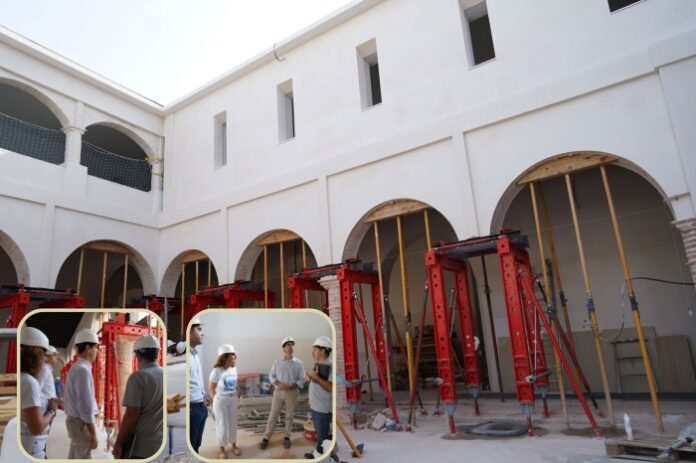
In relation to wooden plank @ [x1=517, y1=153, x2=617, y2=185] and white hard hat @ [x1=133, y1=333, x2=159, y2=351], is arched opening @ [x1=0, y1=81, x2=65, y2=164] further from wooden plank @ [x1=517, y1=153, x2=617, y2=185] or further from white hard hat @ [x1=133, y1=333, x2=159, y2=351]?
white hard hat @ [x1=133, y1=333, x2=159, y2=351]

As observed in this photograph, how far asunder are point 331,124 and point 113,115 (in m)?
6.89

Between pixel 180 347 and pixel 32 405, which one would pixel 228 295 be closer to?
pixel 32 405

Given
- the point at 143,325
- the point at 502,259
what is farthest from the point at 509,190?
the point at 143,325

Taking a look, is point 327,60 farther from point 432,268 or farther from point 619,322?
point 619,322

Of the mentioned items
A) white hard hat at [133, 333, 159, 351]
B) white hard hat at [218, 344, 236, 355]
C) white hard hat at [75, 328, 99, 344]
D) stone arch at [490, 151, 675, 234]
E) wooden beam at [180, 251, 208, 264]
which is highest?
wooden beam at [180, 251, 208, 264]

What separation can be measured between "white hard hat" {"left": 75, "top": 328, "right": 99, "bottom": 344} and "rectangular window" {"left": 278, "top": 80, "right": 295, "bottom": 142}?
11.4m

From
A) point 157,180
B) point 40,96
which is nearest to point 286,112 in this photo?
point 157,180

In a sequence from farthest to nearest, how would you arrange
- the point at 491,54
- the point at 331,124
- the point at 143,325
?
the point at 491,54 < the point at 331,124 < the point at 143,325

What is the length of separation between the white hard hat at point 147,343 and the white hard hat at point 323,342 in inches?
22.7

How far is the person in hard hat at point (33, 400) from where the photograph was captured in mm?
1847

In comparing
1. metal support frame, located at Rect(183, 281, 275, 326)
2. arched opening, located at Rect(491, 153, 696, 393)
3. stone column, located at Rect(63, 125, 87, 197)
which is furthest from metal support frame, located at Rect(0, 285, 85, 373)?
arched opening, located at Rect(491, 153, 696, 393)

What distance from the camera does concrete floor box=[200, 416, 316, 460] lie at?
1.73 meters

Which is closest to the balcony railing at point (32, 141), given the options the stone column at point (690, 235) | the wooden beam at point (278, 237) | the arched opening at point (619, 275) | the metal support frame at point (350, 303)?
the wooden beam at point (278, 237)

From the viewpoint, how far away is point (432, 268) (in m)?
8.70
